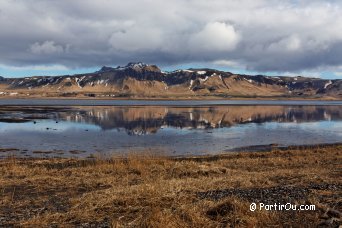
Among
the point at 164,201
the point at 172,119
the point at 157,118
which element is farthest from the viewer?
the point at 157,118

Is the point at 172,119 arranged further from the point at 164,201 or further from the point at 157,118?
the point at 164,201

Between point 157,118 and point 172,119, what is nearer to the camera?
point 172,119

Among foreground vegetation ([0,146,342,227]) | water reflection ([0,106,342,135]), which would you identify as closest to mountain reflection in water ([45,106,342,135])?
water reflection ([0,106,342,135])

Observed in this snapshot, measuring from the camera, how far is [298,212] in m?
9.25

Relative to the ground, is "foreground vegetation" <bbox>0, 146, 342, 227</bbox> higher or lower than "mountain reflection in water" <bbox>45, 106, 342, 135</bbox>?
higher

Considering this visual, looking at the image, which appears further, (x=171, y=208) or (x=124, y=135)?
(x=124, y=135)

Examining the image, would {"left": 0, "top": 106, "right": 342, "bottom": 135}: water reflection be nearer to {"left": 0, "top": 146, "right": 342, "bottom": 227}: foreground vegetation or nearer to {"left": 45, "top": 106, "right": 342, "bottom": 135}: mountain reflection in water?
{"left": 45, "top": 106, "right": 342, "bottom": 135}: mountain reflection in water

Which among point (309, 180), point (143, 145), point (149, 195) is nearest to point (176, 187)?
point (149, 195)

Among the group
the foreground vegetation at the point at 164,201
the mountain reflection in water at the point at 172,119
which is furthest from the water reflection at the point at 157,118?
the foreground vegetation at the point at 164,201

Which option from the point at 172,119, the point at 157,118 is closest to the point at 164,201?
the point at 172,119

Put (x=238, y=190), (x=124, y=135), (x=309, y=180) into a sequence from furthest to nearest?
(x=124, y=135)
(x=309, y=180)
(x=238, y=190)

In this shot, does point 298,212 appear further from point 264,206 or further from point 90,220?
point 90,220

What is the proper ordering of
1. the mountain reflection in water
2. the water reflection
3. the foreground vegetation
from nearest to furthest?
the foreground vegetation < the mountain reflection in water < the water reflection

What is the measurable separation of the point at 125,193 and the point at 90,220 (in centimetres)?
228
